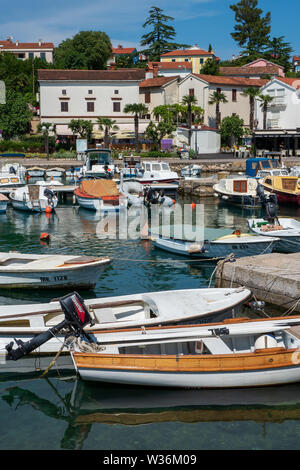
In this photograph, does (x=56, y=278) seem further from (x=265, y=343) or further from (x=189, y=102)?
(x=189, y=102)

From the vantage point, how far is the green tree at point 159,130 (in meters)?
66.8

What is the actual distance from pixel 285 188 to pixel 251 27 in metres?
83.3

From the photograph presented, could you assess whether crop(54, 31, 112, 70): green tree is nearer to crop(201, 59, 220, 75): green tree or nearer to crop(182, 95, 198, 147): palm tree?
crop(201, 59, 220, 75): green tree

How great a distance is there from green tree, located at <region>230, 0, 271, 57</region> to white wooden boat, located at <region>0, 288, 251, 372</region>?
98378 mm

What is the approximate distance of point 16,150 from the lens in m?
68.7

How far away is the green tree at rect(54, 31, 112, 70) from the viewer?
296 feet

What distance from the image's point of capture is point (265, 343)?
11.5m

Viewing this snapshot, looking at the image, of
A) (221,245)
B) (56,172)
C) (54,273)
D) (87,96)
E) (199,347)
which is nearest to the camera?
(199,347)

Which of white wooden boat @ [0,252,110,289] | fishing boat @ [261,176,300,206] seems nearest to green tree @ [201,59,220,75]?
fishing boat @ [261,176,300,206]

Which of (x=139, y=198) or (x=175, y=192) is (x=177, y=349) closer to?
(x=139, y=198)

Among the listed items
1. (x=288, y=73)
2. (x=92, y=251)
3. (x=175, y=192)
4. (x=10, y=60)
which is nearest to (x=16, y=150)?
(x=10, y=60)

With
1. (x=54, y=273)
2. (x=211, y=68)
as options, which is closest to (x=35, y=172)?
(x=54, y=273)

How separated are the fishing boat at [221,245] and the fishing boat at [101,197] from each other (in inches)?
507

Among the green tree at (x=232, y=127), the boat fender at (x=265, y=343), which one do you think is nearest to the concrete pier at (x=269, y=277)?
the boat fender at (x=265, y=343)
